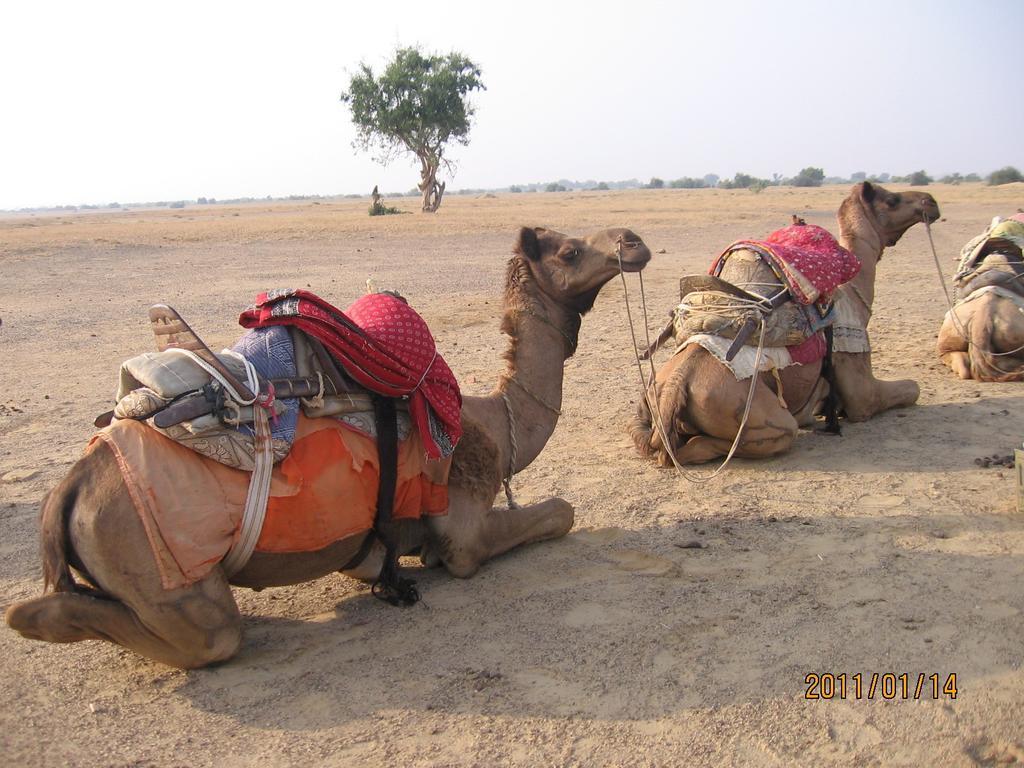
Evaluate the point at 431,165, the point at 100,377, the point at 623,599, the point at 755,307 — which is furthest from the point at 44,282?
the point at 431,165

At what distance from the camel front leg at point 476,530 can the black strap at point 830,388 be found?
292 cm

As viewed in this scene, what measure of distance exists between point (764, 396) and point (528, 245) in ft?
7.20

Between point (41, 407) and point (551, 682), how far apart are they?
6379 millimetres

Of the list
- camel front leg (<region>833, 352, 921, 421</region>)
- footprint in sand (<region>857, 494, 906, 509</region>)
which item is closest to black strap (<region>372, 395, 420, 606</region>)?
footprint in sand (<region>857, 494, 906, 509</region>)

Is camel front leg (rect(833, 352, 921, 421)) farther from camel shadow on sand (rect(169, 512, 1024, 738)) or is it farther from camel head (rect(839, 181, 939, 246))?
camel shadow on sand (rect(169, 512, 1024, 738))

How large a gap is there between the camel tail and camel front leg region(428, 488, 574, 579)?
5.32 feet

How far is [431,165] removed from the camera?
5038 cm

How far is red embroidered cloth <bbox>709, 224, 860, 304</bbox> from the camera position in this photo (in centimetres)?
658

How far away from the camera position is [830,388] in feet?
23.1

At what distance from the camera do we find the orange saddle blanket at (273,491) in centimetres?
362

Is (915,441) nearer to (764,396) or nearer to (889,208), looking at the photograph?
(764,396)

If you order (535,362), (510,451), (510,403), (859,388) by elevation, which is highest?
(535,362)
